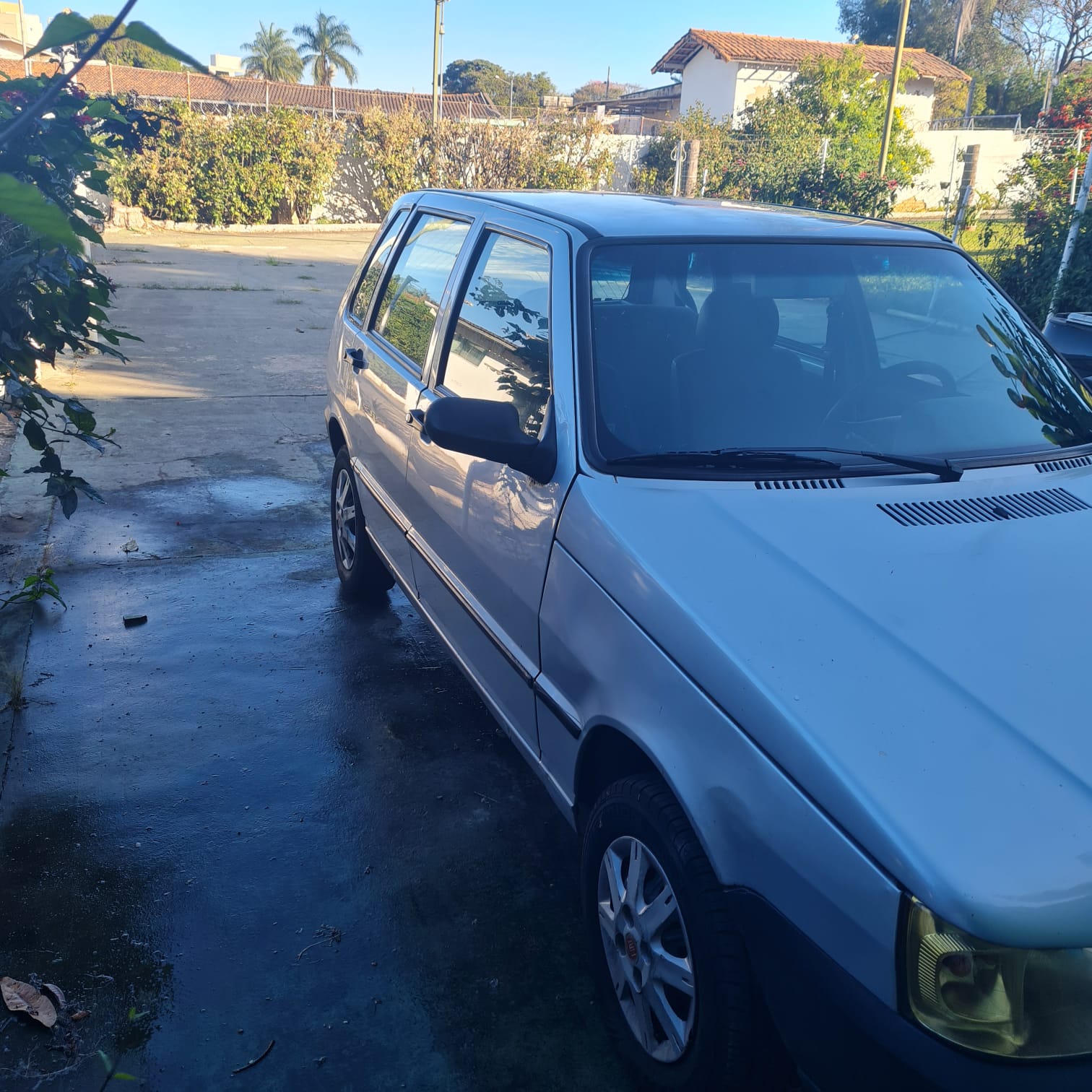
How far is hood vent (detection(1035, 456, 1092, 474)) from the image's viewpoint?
279cm

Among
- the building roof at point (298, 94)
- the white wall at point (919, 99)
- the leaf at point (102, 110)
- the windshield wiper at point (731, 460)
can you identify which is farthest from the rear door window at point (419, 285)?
the white wall at point (919, 99)

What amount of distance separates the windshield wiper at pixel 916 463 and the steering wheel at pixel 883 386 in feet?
0.45

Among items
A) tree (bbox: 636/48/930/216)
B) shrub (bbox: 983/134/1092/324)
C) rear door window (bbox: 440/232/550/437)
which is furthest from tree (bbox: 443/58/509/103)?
rear door window (bbox: 440/232/550/437)

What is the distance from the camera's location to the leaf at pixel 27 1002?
248 centimetres

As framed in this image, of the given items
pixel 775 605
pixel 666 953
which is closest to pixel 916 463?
pixel 775 605

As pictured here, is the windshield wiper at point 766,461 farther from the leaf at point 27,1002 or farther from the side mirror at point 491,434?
the leaf at point 27,1002

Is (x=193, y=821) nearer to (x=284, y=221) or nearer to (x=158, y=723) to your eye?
(x=158, y=723)

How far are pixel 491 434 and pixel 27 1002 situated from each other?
1848 mm

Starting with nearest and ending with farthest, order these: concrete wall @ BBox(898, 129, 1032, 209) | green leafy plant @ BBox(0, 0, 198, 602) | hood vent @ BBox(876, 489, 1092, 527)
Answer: hood vent @ BBox(876, 489, 1092, 527) < green leafy plant @ BBox(0, 0, 198, 602) < concrete wall @ BBox(898, 129, 1032, 209)

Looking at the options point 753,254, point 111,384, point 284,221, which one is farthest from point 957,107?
point 753,254

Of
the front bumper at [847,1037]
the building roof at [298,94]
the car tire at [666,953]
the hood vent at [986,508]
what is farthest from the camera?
the building roof at [298,94]

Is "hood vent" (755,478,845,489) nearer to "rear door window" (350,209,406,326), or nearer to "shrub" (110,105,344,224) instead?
"rear door window" (350,209,406,326)

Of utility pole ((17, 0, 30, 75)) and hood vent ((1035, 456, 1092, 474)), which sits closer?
utility pole ((17, 0, 30, 75))

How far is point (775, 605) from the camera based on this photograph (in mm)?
2047
